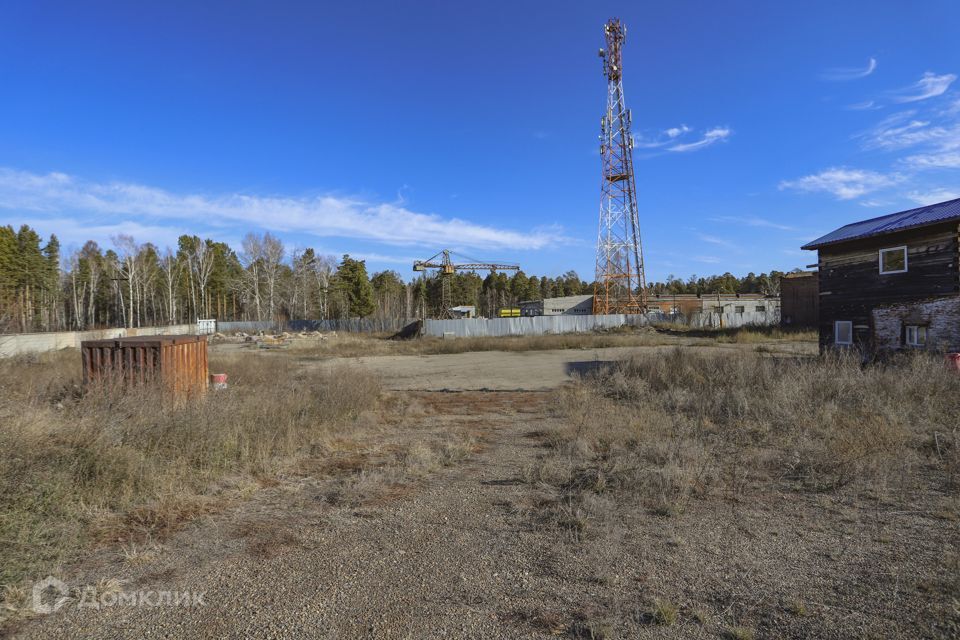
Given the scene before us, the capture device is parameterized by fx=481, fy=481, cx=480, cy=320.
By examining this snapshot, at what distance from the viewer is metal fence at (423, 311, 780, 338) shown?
39.8 meters

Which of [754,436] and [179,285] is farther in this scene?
[179,285]

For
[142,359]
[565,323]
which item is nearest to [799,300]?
[565,323]

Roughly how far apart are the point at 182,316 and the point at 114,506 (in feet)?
236

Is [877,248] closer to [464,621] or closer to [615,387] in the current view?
[615,387]

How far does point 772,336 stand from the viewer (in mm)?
33094

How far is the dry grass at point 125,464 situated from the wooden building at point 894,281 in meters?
17.1

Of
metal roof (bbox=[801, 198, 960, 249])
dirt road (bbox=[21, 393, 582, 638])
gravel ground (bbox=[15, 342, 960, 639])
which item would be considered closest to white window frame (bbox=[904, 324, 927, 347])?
metal roof (bbox=[801, 198, 960, 249])

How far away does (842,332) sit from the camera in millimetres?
17438

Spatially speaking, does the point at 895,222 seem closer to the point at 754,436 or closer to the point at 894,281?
the point at 894,281

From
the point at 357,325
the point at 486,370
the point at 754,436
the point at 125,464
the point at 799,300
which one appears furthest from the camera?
the point at 357,325

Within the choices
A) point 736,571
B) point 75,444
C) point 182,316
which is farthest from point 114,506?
point 182,316

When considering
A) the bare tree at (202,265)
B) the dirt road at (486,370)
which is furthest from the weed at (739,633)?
the bare tree at (202,265)

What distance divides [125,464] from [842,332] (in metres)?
21.0

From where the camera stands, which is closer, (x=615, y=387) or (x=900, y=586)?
(x=900, y=586)
